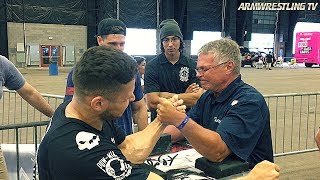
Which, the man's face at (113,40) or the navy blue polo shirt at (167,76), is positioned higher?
the man's face at (113,40)

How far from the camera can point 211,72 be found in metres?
2.83

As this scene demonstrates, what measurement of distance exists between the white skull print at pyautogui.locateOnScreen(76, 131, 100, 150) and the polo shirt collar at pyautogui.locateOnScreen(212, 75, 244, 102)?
1367 mm

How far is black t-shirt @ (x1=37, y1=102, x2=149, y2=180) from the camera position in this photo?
1.49 metres

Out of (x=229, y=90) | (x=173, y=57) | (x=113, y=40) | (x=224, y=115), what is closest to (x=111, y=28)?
(x=113, y=40)

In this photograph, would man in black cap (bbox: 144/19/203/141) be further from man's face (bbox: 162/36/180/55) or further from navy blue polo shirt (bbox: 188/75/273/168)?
navy blue polo shirt (bbox: 188/75/273/168)

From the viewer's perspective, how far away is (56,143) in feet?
4.99

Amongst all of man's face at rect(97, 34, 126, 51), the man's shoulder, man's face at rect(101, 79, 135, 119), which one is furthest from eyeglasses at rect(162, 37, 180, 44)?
man's face at rect(101, 79, 135, 119)

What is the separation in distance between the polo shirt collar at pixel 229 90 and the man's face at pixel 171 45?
5.72 ft

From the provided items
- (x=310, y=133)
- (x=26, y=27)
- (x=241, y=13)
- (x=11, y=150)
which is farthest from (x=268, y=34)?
(x=11, y=150)

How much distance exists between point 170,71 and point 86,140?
10.0 feet

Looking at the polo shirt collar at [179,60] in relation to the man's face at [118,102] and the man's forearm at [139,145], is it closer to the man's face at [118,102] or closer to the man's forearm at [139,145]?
the man's forearm at [139,145]

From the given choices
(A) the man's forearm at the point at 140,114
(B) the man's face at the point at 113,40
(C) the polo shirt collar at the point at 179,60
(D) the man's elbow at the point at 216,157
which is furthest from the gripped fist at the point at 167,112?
(C) the polo shirt collar at the point at 179,60

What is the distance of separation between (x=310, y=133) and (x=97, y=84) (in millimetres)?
7637

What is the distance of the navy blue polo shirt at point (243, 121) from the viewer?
2.46 metres
